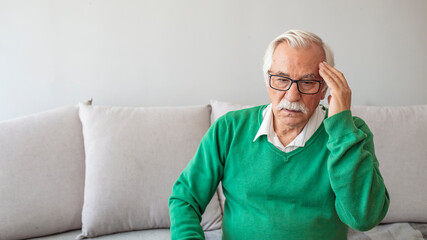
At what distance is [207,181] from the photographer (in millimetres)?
1247

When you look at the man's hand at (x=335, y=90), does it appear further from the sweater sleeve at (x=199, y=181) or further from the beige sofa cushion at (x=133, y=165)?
the beige sofa cushion at (x=133, y=165)

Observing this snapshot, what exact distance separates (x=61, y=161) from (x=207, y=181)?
2.85 feet

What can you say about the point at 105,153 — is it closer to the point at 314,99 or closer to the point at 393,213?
the point at 314,99

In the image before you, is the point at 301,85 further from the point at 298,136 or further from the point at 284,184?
the point at 284,184

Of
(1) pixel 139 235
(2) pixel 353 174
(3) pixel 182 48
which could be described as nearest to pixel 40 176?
(1) pixel 139 235

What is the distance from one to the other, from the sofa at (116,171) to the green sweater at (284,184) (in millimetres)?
582

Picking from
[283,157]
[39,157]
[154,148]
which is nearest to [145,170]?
[154,148]

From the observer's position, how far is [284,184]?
1.21 m

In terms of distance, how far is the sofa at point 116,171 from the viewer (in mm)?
1720

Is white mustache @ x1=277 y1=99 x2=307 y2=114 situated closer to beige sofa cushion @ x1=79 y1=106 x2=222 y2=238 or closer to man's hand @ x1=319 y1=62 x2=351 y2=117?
man's hand @ x1=319 y1=62 x2=351 y2=117

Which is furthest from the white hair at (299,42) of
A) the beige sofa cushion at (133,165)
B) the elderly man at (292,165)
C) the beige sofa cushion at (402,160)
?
the beige sofa cushion at (402,160)

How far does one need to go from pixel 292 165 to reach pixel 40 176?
3.74ft

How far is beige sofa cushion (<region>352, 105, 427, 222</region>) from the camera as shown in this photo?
6.23 feet

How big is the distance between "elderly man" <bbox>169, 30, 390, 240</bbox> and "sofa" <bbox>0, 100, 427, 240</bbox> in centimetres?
58
